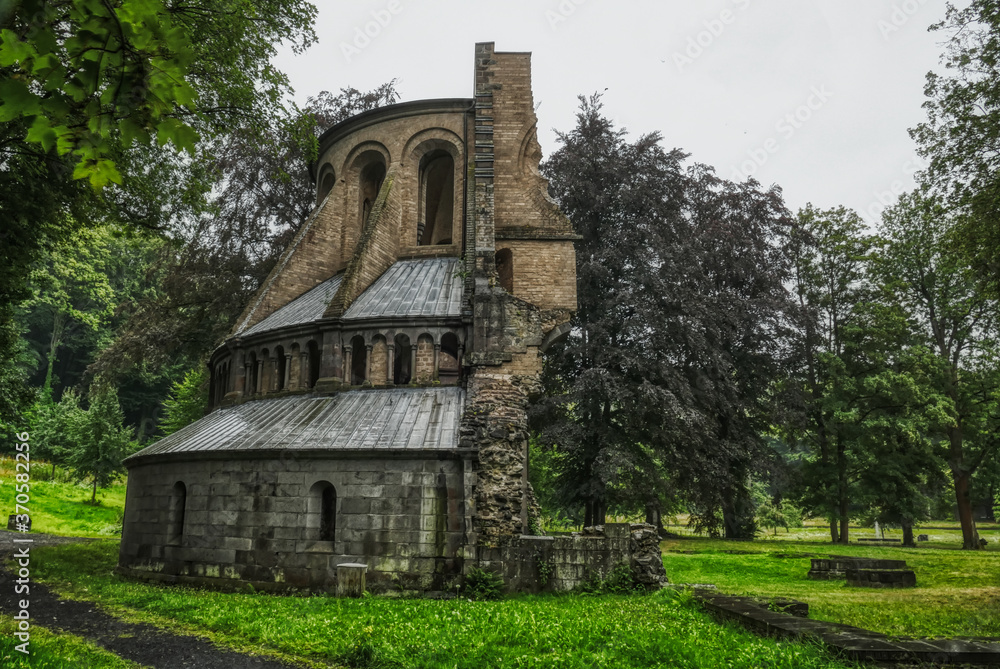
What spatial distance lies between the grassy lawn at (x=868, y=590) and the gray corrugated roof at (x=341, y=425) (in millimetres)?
6949

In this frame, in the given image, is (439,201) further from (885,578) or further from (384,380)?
(885,578)

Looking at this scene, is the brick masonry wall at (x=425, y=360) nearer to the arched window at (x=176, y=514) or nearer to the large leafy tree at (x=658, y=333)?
the arched window at (x=176, y=514)

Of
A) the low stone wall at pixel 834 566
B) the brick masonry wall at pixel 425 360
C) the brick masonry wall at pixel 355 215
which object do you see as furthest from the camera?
the brick masonry wall at pixel 355 215

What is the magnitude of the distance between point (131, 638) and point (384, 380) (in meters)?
8.31

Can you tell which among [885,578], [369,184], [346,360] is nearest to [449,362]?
[369,184]

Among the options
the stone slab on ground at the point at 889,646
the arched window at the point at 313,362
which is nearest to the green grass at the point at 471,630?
the stone slab on ground at the point at 889,646

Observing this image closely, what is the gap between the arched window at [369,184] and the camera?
22.7 metres

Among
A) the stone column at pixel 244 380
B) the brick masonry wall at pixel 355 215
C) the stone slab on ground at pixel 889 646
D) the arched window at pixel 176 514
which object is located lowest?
the stone slab on ground at pixel 889 646

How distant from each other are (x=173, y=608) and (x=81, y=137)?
9561 mm

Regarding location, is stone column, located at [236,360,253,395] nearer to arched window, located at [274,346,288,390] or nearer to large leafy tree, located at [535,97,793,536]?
arched window, located at [274,346,288,390]

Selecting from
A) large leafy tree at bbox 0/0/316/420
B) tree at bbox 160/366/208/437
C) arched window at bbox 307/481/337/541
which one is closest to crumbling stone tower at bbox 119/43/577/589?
arched window at bbox 307/481/337/541

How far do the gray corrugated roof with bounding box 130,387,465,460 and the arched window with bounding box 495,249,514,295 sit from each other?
5.46 metres

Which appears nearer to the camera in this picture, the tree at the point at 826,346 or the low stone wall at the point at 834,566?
the low stone wall at the point at 834,566

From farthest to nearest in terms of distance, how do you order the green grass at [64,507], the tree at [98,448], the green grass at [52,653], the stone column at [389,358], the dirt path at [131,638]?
the tree at [98,448]
the green grass at [64,507]
the stone column at [389,358]
the dirt path at [131,638]
the green grass at [52,653]
